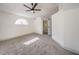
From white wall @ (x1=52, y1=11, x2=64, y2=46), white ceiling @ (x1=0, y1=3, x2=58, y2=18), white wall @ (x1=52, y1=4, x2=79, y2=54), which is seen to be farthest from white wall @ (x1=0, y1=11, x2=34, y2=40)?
white wall @ (x1=52, y1=4, x2=79, y2=54)

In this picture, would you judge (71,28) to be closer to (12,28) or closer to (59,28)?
(59,28)

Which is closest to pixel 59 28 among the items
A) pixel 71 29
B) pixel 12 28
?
pixel 71 29

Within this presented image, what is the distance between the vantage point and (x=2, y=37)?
3.30 m

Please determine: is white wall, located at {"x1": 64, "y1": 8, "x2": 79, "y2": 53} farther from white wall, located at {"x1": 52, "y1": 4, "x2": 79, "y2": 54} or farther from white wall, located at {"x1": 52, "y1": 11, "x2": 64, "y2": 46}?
white wall, located at {"x1": 52, "y1": 11, "x2": 64, "y2": 46}

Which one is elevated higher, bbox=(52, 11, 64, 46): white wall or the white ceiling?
the white ceiling

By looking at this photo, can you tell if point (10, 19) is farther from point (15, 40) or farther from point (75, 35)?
point (75, 35)

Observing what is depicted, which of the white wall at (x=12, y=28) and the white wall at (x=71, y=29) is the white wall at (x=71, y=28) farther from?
the white wall at (x=12, y=28)

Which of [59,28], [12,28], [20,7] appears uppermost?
[20,7]

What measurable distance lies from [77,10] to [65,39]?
1.20 meters

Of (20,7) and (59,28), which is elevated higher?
(20,7)

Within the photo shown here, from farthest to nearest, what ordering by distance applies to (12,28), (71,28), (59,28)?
(59,28)
(12,28)
(71,28)

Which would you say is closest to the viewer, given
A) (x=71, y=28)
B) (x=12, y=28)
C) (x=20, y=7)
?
(x=20, y=7)

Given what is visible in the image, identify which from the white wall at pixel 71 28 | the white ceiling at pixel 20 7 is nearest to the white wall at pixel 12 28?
the white ceiling at pixel 20 7
